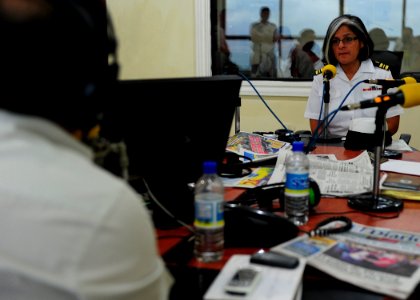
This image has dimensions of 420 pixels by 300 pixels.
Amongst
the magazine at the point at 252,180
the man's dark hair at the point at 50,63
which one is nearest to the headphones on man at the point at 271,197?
the magazine at the point at 252,180

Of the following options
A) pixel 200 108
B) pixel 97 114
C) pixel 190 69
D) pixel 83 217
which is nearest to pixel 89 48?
pixel 97 114

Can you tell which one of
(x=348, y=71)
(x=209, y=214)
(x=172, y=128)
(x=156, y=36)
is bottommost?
(x=209, y=214)

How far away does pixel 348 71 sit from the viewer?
9.68ft

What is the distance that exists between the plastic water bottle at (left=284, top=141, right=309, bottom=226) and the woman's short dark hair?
1.67 meters

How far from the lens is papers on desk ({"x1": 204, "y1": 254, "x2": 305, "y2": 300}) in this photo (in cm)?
90

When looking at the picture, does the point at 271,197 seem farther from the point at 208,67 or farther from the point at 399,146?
the point at 208,67

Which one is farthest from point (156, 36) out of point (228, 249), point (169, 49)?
point (228, 249)

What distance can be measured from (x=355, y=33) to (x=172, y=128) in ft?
6.25

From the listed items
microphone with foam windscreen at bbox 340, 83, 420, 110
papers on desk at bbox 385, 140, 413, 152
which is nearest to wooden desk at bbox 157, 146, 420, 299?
microphone with foam windscreen at bbox 340, 83, 420, 110

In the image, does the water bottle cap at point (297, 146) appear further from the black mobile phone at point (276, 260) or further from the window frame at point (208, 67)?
the window frame at point (208, 67)

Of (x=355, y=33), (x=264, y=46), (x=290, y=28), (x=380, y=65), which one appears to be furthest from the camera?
(x=264, y=46)

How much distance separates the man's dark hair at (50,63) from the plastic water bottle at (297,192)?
715 mm

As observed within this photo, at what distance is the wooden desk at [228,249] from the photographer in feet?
3.56

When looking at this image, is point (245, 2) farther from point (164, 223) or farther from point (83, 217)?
point (83, 217)
